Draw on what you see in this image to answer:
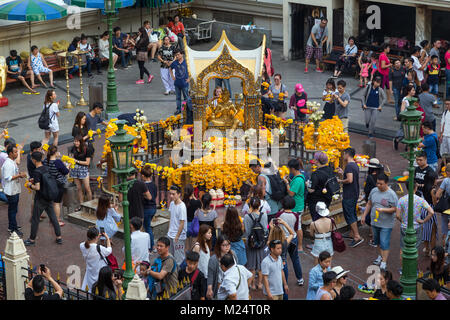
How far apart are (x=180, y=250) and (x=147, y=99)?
11.4 meters

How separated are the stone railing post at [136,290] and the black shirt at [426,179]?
600 centimetres

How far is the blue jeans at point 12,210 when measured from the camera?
1533 cm

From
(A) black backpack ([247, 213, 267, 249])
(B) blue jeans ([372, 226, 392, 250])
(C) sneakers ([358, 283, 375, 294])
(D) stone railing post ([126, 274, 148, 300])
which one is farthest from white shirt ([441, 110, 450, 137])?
(D) stone railing post ([126, 274, 148, 300])

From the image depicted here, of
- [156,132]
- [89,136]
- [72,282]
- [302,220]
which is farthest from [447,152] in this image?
[72,282]

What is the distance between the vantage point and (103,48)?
2723 centimetres

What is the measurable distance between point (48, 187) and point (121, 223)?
145cm

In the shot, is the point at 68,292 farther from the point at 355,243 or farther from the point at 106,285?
the point at 355,243

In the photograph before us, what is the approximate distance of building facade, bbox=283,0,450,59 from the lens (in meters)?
26.8

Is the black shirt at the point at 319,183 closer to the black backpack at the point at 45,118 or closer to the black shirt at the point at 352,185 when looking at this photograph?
the black shirt at the point at 352,185

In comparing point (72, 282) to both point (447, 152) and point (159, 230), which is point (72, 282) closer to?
point (159, 230)

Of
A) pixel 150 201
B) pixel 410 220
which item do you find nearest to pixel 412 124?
pixel 410 220

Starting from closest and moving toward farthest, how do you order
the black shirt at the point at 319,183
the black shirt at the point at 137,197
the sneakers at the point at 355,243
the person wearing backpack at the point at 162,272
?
1. the person wearing backpack at the point at 162,272
2. the black shirt at the point at 137,197
3. the black shirt at the point at 319,183
4. the sneakers at the point at 355,243

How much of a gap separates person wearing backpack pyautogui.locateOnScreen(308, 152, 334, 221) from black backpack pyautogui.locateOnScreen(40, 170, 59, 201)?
14.6ft

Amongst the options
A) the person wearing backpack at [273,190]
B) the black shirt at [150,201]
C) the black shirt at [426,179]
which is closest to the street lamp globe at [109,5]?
the black shirt at [150,201]
